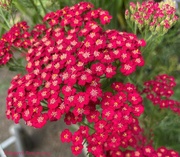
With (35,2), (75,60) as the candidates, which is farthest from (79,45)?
(35,2)

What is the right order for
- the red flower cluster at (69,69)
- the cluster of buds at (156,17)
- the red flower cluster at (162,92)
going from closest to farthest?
1. the red flower cluster at (69,69)
2. the cluster of buds at (156,17)
3. the red flower cluster at (162,92)

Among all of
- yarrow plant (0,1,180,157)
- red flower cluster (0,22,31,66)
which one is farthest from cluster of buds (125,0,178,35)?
red flower cluster (0,22,31,66)

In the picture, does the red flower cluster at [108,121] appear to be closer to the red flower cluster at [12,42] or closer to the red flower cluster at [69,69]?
the red flower cluster at [69,69]

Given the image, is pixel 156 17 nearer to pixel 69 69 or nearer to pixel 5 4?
pixel 69 69

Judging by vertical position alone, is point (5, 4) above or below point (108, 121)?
above

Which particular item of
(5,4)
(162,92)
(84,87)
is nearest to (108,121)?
(84,87)

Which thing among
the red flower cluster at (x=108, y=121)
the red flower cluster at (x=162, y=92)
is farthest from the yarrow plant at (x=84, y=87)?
the red flower cluster at (x=162, y=92)

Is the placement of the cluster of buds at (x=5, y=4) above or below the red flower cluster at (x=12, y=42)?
above

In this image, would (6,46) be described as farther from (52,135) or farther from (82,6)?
(52,135)
